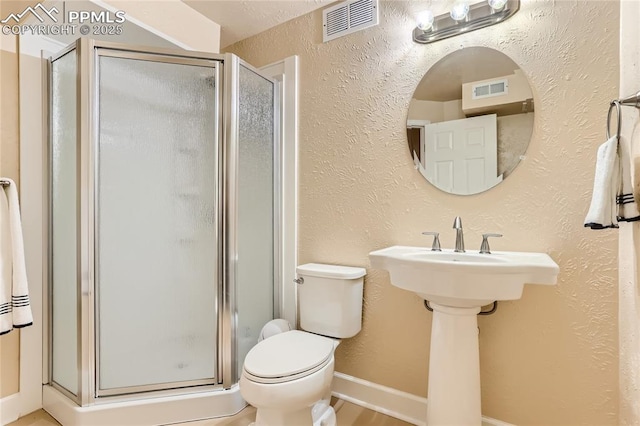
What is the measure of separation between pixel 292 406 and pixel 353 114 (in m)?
1.50

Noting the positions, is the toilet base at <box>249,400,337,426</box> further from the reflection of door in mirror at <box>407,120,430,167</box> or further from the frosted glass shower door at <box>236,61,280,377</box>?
the reflection of door in mirror at <box>407,120,430,167</box>

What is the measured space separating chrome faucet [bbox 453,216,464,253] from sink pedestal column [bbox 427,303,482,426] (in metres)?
0.28

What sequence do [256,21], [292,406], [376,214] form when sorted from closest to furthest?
1. [292,406]
2. [376,214]
3. [256,21]

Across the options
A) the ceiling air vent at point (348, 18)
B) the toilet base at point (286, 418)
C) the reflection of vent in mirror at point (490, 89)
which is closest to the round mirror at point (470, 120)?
Result: the reflection of vent in mirror at point (490, 89)

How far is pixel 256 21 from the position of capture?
83.6 inches

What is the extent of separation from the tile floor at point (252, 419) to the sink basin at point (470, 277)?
31.6 inches

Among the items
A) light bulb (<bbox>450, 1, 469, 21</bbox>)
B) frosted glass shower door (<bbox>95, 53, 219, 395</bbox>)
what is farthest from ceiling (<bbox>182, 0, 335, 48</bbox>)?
light bulb (<bbox>450, 1, 469, 21</bbox>)

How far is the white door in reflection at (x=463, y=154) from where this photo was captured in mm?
1492

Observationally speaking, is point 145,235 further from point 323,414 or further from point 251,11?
point 251,11

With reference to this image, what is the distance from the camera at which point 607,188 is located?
99cm

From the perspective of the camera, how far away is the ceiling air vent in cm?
179

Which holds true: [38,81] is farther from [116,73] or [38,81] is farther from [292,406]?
[292,406]

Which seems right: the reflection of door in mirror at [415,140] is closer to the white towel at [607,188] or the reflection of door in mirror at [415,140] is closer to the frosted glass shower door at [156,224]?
the white towel at [607,188]

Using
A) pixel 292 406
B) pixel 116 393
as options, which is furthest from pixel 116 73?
pixel 292 406
